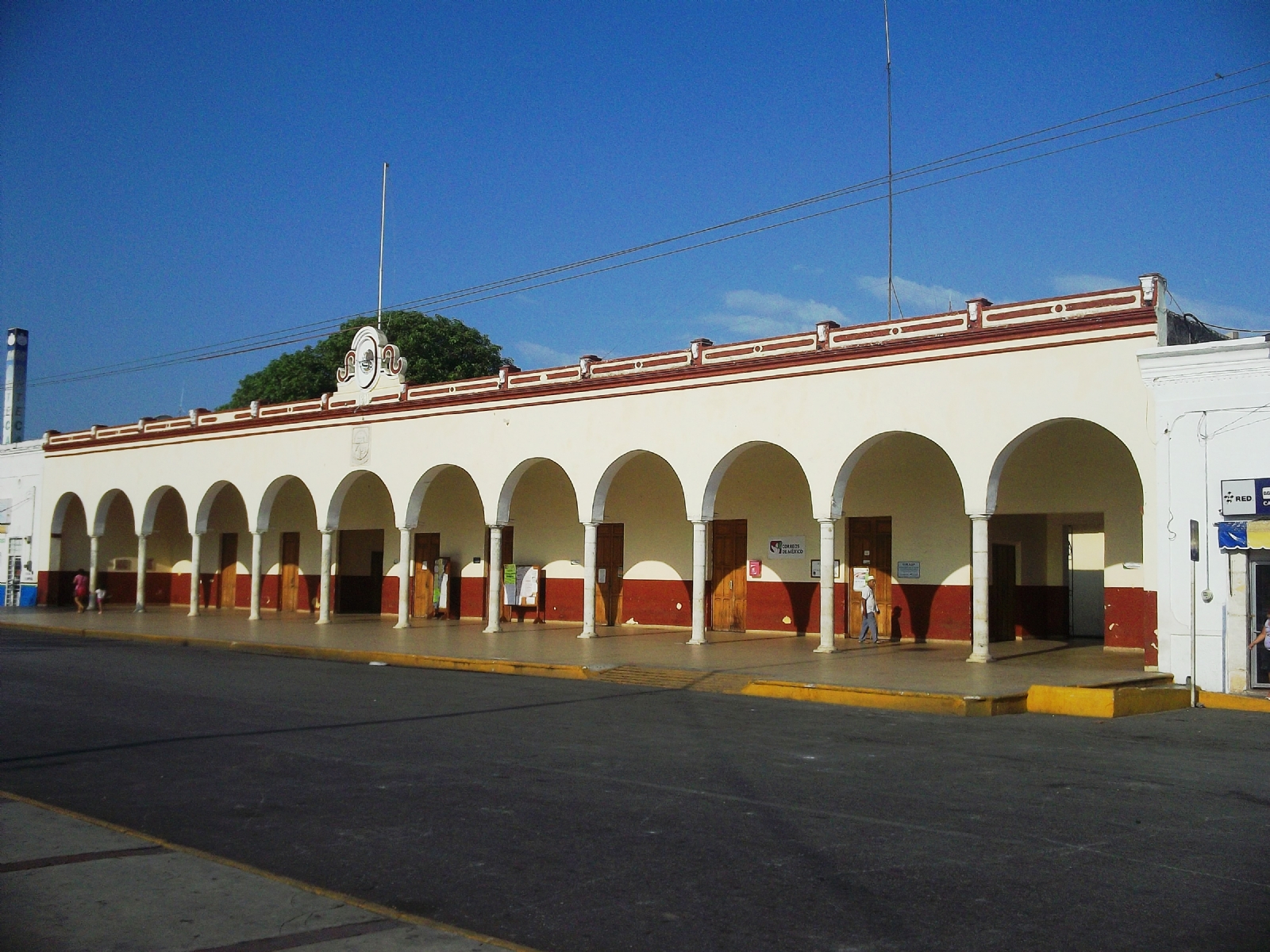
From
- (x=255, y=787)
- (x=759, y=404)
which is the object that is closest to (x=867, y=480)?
(x=759, y=404)

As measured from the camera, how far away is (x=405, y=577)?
2505cm

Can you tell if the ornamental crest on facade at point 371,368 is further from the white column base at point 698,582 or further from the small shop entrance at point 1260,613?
the small shop entrance at point 1260,613

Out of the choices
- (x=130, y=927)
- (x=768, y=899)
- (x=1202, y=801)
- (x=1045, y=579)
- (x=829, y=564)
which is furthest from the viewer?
(x=1045, y=579)

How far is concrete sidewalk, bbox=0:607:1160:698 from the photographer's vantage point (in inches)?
591

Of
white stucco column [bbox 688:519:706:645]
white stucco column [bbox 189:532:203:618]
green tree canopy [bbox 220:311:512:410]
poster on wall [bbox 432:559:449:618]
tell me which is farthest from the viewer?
green tree canopy [bbox 220:311:512:410]

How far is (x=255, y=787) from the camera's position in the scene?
8336mm

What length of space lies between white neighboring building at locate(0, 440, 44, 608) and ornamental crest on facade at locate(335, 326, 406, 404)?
14.9 m

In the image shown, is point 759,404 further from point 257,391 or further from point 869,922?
point 257,391

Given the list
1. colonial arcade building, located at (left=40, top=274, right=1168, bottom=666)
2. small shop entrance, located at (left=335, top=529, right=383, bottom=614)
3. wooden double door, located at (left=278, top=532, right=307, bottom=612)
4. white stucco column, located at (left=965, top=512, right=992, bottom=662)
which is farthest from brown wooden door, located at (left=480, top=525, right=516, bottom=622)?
white stucco column, located at (left=965, top=512, right=992, bottom=662)

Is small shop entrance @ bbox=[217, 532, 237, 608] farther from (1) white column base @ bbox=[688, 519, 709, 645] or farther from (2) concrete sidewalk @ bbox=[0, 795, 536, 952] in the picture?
(2) concrete sidewalk @ bbox=[0, 795, 536, 952]

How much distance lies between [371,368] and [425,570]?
19.3ft

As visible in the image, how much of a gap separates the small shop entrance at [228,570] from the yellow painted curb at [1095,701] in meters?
28.1

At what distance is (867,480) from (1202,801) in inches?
556

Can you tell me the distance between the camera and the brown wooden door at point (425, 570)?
96.6 feet
